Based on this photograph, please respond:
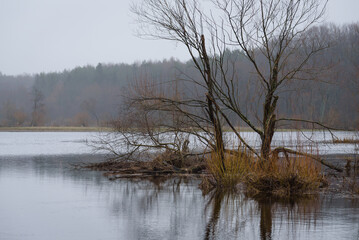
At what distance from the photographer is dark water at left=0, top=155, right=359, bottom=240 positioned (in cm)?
834

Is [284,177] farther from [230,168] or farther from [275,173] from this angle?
[230,168]

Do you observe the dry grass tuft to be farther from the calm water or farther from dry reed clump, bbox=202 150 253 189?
the calm water

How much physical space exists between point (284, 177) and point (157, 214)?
4169 mm

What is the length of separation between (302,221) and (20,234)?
16.0 ft

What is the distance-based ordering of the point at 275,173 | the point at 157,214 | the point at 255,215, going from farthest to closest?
the point at 275,173, the point at 157,214, the point at 255,215

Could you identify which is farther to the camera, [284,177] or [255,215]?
[284,177]

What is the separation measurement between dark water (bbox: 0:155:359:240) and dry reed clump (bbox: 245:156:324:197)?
2.43ft

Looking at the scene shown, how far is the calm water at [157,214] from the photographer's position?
8344 millimetres

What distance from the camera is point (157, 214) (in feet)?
33.3

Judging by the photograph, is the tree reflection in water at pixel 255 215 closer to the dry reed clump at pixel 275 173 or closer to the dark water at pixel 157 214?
the dark water at pixel 157 214

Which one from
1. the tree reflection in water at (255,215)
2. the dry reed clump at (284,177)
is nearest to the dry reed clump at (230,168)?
the dry reed clump at (284,177)

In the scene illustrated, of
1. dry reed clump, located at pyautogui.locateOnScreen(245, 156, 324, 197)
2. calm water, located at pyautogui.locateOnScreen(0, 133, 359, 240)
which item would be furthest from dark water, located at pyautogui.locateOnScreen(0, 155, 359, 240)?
dry reed clump, located at pyautogui.locateOnScreen(245, 156, 324, 197)

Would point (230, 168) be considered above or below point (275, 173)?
above

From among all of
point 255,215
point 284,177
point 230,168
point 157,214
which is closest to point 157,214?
point 157,214
